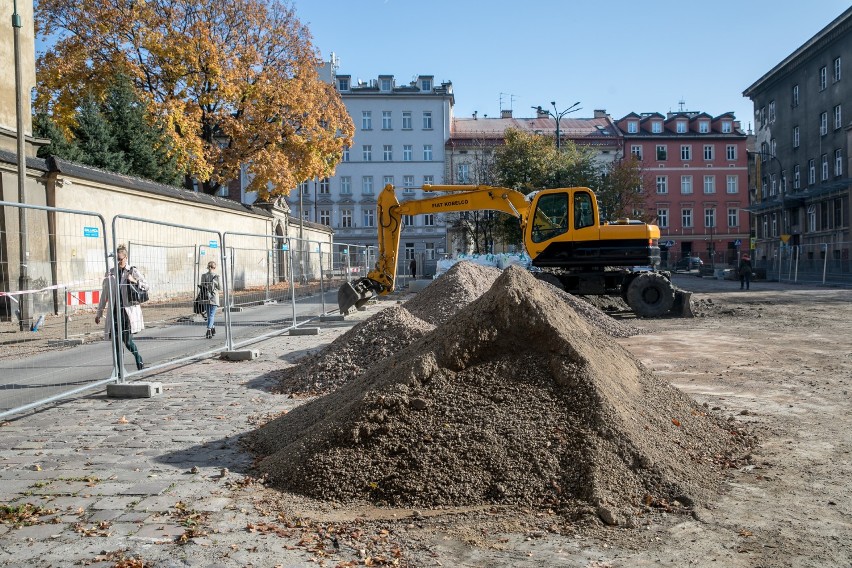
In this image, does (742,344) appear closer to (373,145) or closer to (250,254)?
(250,254)

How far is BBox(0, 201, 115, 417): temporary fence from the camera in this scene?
7591 mm

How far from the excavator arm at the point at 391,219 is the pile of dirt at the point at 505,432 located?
39.6 ft

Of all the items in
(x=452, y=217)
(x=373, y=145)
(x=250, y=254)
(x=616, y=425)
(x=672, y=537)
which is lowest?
(x=672, y=537)

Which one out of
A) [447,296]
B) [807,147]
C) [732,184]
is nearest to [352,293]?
[447,296]

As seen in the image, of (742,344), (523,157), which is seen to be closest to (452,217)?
(523,157)

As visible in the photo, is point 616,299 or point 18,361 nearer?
point 18,361

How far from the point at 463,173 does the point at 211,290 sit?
56226 mm

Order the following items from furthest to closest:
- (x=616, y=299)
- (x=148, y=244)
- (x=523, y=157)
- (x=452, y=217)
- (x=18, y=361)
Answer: (x=452, y=217)
(x=523, y=157)
(x=616, y=299)
(x=148, y=244)
(x=18, y=361)

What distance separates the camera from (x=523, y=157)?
43562 millimetres

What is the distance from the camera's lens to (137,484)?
5258mm

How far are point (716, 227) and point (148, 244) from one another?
7756cm

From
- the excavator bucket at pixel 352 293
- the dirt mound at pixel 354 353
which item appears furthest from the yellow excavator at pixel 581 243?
the dirt mound at pixel 354 353

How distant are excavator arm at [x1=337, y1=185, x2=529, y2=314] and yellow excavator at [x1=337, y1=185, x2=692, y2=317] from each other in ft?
0.09

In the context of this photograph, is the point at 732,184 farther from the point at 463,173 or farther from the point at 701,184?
the point at 463,173
